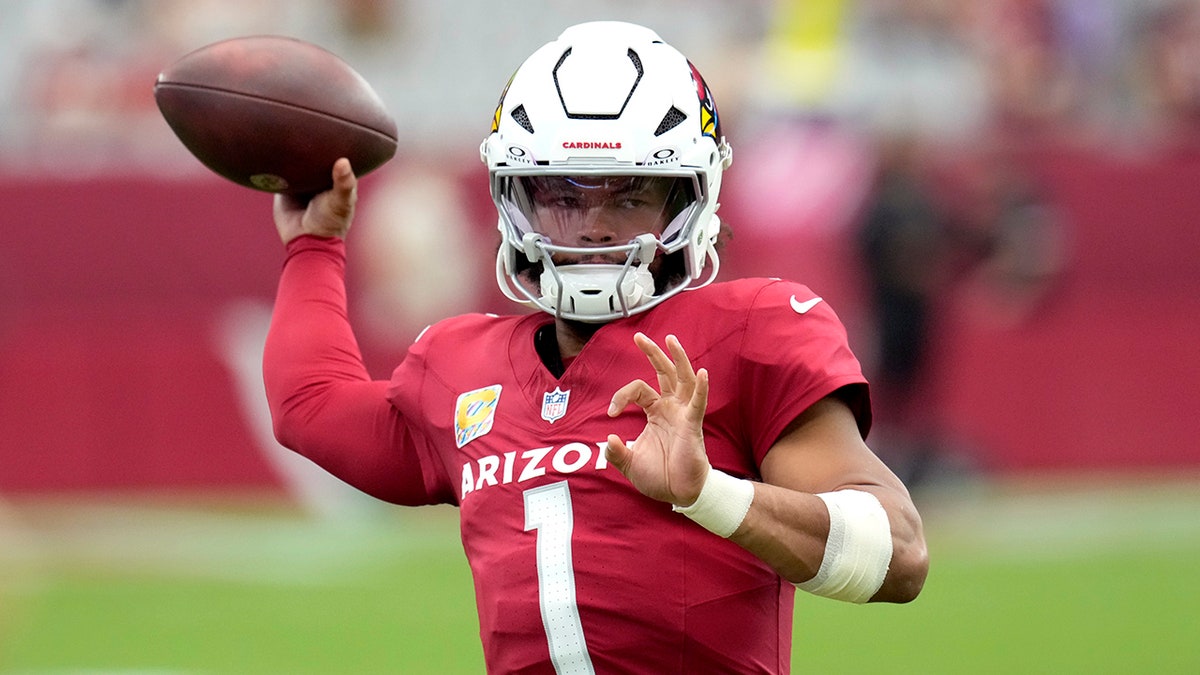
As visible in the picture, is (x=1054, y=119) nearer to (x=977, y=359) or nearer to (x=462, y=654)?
(x=977, y=359)

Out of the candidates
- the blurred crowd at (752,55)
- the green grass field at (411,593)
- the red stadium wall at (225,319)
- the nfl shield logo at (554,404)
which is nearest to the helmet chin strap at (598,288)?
the nfl shield logo at (554,404)

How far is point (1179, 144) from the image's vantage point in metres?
11.2

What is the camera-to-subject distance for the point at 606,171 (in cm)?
296

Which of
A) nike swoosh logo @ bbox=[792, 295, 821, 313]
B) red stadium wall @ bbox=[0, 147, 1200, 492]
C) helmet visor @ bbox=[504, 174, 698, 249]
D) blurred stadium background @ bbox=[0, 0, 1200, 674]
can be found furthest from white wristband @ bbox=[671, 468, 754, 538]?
red stadium wall @ bbox=[0, 147, 1200, 492]

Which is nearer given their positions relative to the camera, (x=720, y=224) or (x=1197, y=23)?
(x=720, y=224)

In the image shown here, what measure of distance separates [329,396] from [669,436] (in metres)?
0.98

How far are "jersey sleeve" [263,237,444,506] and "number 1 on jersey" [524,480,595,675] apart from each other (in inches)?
18.2

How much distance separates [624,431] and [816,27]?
933 cm

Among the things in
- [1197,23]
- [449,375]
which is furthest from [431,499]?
[1197,23]

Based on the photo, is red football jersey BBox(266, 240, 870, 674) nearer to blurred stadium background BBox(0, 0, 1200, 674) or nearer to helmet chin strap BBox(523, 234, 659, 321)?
helmet chin strap BBox(523, 234, 659, 321)

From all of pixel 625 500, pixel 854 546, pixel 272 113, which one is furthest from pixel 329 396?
pixel 854 546

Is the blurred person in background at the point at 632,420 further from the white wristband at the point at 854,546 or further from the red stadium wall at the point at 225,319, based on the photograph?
the red stadium wall at the point at 225,319

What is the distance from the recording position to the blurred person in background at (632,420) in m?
2.63

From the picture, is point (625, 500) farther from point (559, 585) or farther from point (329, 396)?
point (329, 396)
